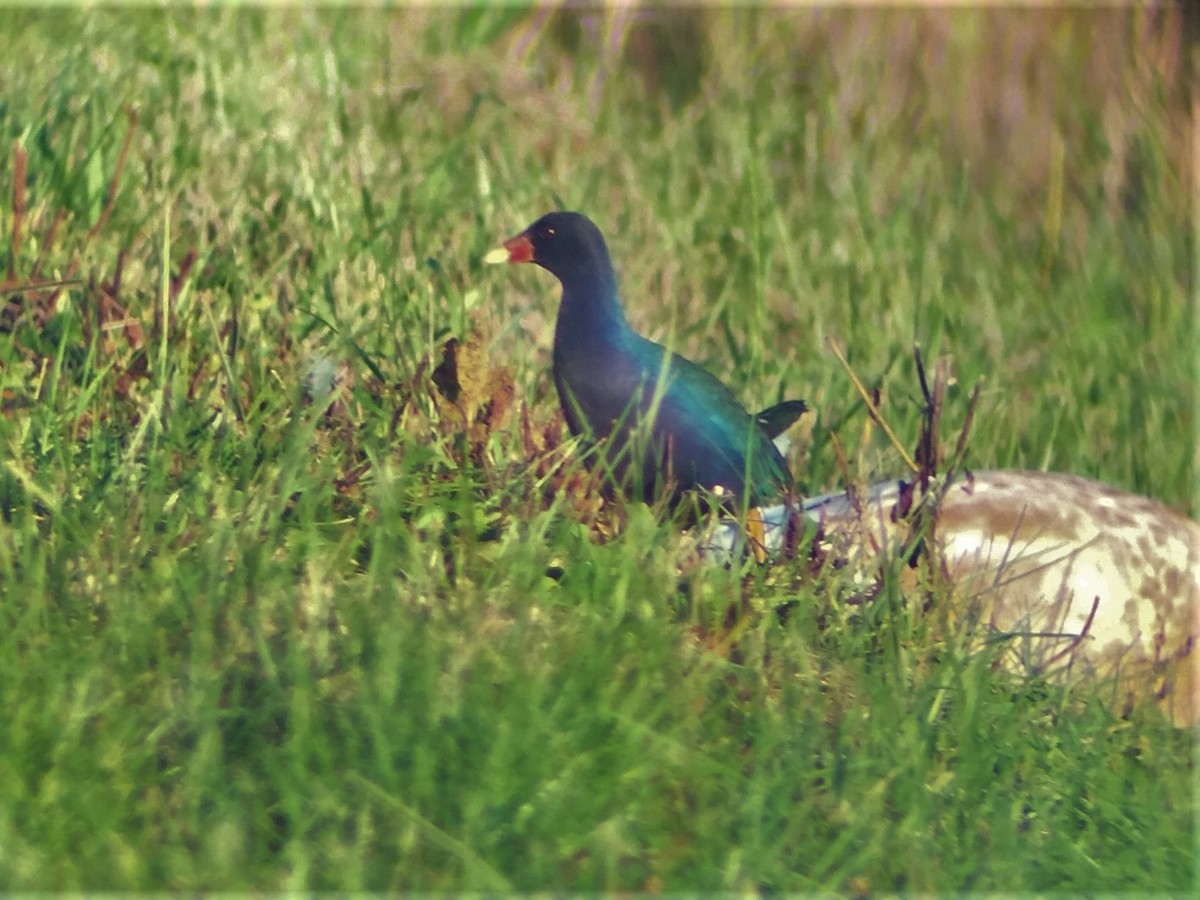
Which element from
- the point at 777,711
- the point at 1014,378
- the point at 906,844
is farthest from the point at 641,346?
the point at 1014,378

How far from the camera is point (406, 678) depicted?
2.67m

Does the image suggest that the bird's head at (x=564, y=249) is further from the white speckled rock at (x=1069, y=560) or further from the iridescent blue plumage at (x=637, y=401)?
the white speckled rock at (x=1069, y=560)

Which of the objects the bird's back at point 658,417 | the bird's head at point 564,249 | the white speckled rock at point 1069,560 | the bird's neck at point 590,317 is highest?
the bird's head at point 564,249

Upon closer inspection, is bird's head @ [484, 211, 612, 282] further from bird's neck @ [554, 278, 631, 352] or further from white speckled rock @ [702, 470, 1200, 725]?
white speckled rock @ [702, 470, 1200, 725]

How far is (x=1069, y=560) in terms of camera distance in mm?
3686

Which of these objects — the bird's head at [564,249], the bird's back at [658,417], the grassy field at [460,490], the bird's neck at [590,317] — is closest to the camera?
the grassy field at [460,490]

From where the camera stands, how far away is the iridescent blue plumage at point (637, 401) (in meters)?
3.42

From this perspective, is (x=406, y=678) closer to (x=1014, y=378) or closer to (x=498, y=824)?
(x=498, y=824)

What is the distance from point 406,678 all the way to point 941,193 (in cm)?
414

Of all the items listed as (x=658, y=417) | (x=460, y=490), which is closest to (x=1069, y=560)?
(x=658, y=417)

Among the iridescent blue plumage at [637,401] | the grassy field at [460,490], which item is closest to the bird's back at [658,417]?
the iridescent blue plumage at [637,401]

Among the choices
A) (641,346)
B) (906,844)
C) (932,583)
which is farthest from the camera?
(641,346)

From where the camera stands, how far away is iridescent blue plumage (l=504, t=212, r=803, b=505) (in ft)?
11.2

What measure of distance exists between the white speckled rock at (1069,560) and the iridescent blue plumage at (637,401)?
0.12 metres
